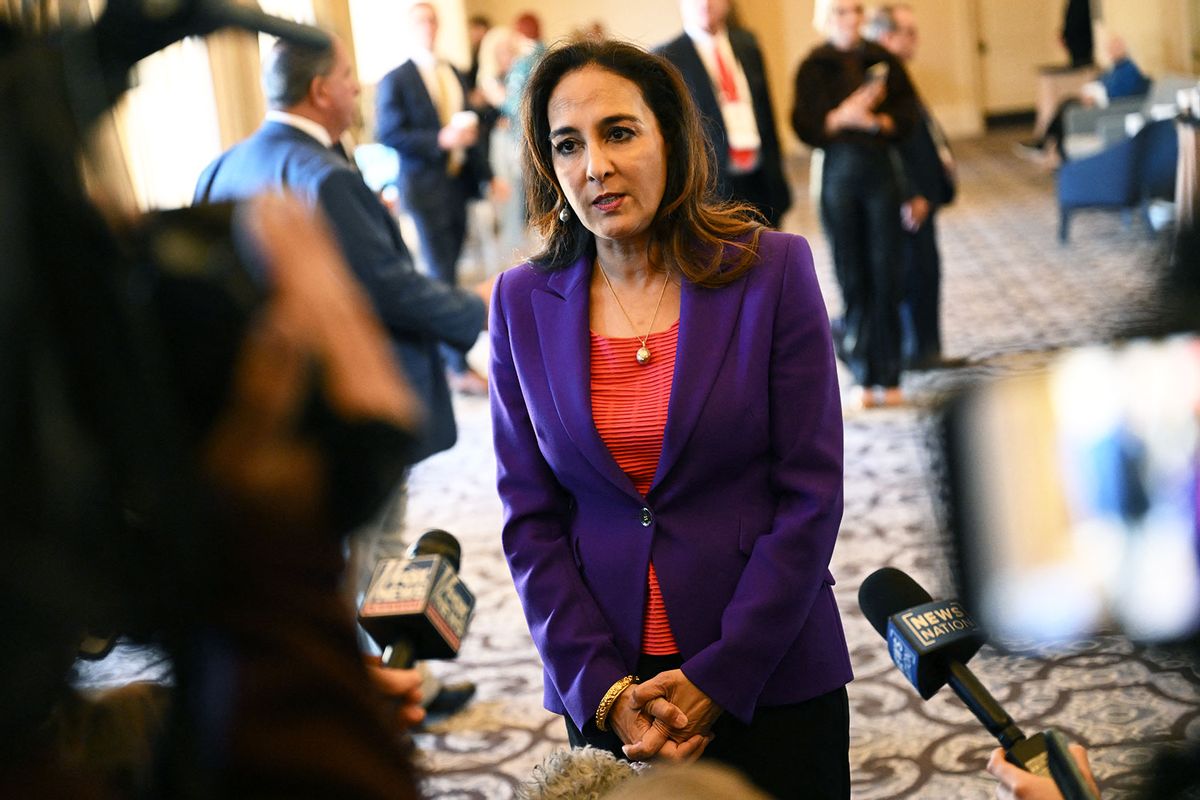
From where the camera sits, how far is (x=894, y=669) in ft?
13.3

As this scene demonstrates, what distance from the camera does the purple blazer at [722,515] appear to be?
6.82ft

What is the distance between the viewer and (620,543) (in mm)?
2152

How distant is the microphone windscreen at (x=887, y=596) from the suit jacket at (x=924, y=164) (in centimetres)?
484

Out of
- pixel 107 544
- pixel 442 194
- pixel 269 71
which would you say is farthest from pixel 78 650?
pixel 442 194

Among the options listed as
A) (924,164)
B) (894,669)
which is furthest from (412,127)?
(894,669)

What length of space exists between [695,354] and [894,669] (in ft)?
7.34

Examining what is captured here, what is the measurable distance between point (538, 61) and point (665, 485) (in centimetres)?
75

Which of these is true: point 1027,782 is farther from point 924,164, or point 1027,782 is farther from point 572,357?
point 924,164

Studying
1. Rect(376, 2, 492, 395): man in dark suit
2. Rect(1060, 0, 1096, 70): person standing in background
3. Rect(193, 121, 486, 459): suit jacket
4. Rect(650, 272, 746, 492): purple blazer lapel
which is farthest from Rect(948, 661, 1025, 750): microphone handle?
Rect(1060, 0, 1096, 70): person standing in background

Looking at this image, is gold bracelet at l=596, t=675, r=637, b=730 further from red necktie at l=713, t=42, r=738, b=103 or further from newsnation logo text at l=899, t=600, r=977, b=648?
red necktie at l=713, t=42, r=738, b=103

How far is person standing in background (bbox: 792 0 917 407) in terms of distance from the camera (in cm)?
641

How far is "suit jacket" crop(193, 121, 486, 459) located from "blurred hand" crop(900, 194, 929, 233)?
3274 mm

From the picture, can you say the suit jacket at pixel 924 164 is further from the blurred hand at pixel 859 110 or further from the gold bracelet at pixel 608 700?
the gold bracelet at pixel 608 700

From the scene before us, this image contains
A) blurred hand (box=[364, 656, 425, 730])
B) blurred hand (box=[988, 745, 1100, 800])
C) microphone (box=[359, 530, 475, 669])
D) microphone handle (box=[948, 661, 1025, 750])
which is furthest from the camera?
microphone (box=[359, 530, 475, 669])
